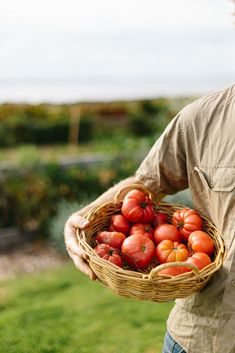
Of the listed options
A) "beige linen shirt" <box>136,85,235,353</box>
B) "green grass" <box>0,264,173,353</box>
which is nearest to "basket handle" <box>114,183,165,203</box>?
"beige linen shirt" <box>136,85,235,353</box>

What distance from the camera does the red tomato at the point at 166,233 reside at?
1.63 metres

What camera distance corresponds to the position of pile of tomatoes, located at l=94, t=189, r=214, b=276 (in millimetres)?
1524

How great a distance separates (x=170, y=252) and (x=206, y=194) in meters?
0.21

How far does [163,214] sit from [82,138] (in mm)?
9515

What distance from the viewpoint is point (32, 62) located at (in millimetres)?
6629

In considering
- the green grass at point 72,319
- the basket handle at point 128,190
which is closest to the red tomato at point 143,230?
the basket handle at point 128,190

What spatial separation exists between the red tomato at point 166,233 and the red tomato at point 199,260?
141 millimetres

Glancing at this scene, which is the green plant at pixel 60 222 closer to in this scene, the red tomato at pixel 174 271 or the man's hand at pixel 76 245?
the man's hand at pixel 76 245

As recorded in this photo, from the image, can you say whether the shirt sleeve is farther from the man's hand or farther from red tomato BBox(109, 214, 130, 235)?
the man's hand

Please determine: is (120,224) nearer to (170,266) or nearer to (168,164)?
(168,164)

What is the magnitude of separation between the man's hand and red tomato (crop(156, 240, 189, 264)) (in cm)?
21

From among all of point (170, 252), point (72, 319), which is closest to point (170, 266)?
point (170, 252)

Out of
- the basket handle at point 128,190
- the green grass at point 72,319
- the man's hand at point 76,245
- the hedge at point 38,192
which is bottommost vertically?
the green grass at point 72,319

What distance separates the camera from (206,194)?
5.22 ft
